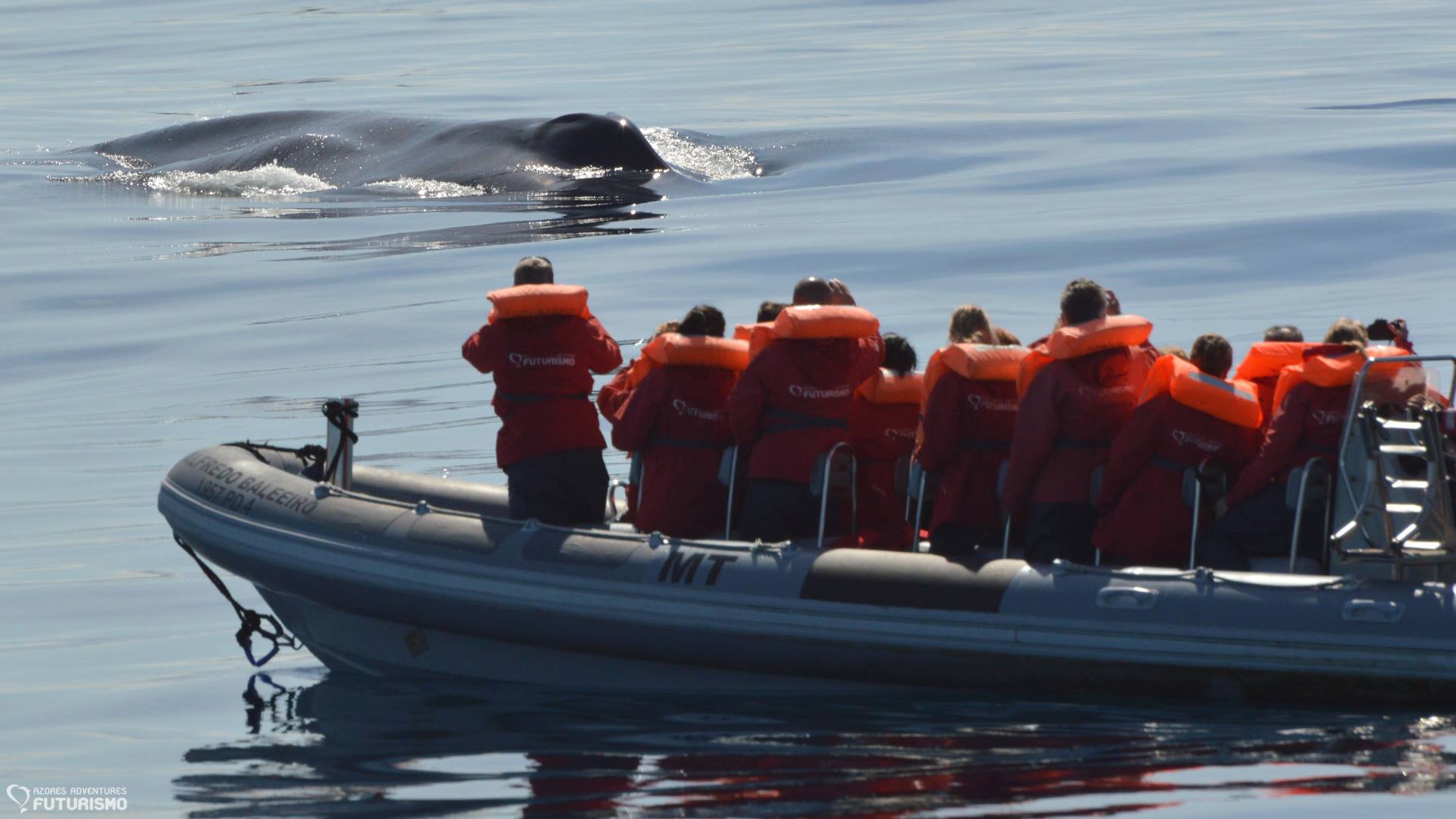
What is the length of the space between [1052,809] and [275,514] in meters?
4.89

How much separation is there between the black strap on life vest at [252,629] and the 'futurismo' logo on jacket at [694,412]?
2602 mm

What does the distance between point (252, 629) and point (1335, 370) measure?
216 inches

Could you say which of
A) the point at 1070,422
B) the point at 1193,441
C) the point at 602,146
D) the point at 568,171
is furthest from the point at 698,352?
the point at 602,146

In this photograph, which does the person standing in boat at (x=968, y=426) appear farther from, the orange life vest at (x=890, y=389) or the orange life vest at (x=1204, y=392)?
the orange life vest at (x=1204, y=392)

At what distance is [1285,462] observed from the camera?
313 inches

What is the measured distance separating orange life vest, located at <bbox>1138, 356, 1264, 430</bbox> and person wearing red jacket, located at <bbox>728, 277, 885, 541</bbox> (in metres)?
1.29

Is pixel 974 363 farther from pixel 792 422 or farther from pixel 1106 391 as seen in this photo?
pixel 792 422

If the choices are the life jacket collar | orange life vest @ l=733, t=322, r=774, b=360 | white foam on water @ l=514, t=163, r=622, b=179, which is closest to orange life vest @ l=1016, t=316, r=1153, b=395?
the life jacket collar

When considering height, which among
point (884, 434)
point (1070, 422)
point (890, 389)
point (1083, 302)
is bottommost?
point (884, 434)

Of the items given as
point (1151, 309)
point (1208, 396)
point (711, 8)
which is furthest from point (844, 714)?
point (711, 8)

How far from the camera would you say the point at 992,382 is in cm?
852

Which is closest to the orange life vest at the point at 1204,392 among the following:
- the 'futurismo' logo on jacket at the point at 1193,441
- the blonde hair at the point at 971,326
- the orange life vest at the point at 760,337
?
the 'futurismo' logo on jacket at the point at 1193,441

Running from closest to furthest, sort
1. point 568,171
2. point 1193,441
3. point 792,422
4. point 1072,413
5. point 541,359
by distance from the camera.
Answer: point 1193,441 < point 1072,413 < point 792,422 < point 541,359 < point 568,171

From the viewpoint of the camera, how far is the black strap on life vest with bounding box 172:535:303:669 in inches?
394
